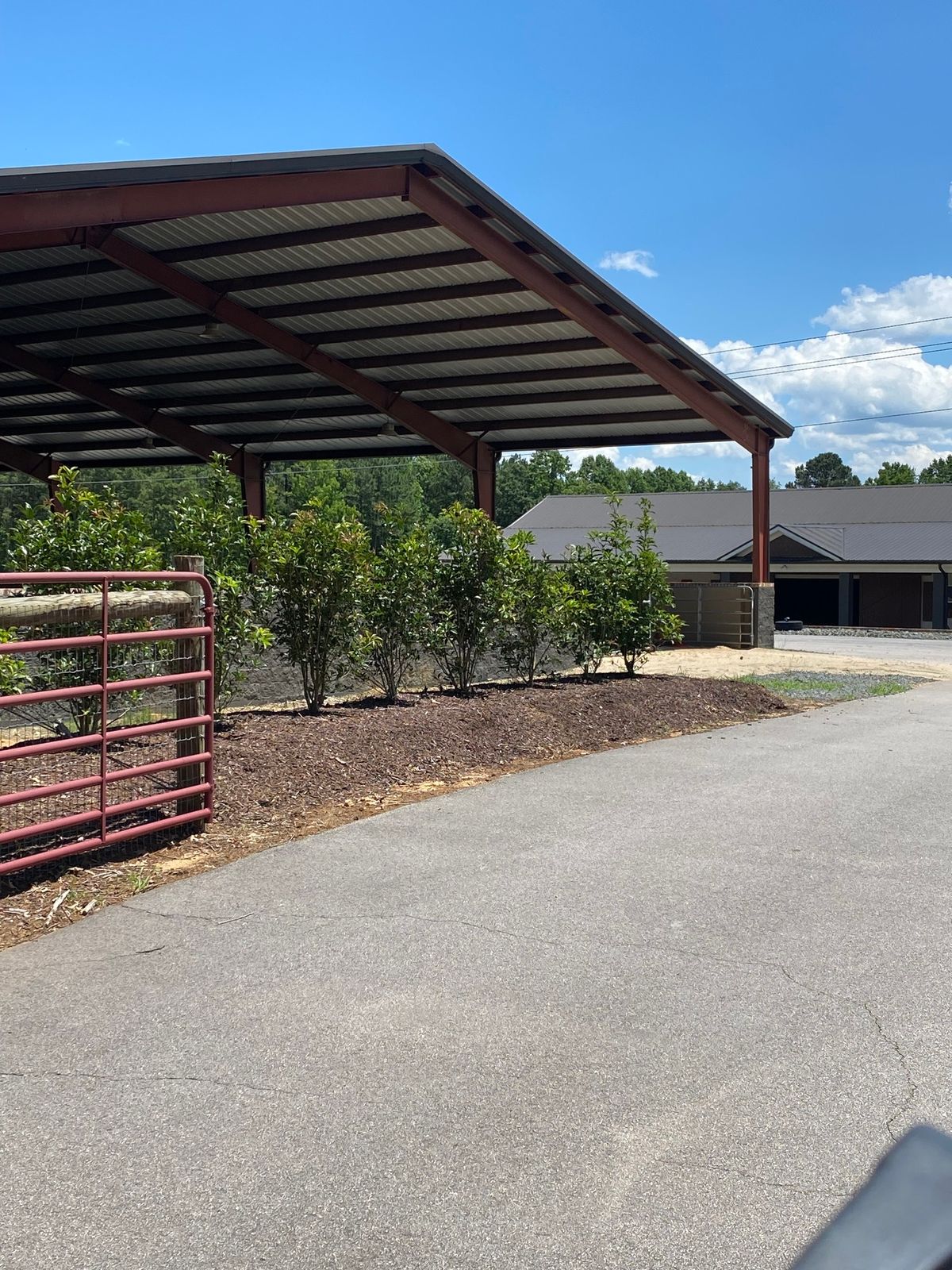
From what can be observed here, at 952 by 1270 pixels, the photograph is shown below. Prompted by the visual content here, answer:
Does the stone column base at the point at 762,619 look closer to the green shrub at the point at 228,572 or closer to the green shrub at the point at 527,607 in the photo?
the green shrub at the point at 527,607

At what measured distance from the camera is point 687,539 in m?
54.4

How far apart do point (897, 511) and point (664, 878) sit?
5190cm

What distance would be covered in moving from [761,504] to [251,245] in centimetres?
1487

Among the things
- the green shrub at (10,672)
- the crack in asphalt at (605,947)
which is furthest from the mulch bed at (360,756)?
the green shrub at (10,672)

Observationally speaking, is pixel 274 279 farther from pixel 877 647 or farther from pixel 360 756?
pixel 877 647

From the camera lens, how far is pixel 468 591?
14227 millimetres

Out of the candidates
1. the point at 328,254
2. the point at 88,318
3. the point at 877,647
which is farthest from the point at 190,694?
the point at 877,647

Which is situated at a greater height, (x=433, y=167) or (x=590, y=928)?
(x=433, y=167)

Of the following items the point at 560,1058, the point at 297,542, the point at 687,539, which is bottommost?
the point at 560,1058

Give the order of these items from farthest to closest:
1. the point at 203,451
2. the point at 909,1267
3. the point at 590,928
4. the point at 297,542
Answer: the point at 203,451, the point at 297,542, the point at 590,928, the point at 909,1267

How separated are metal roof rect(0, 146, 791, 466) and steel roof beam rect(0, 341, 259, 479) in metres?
0.06

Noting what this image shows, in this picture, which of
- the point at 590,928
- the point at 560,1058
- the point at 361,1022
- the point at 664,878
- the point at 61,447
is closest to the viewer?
the point at 560,1058

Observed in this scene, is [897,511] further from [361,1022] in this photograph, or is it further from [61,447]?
[361,1022]

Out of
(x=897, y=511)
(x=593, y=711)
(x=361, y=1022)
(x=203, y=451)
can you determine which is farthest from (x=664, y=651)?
(x=897, y=511)
